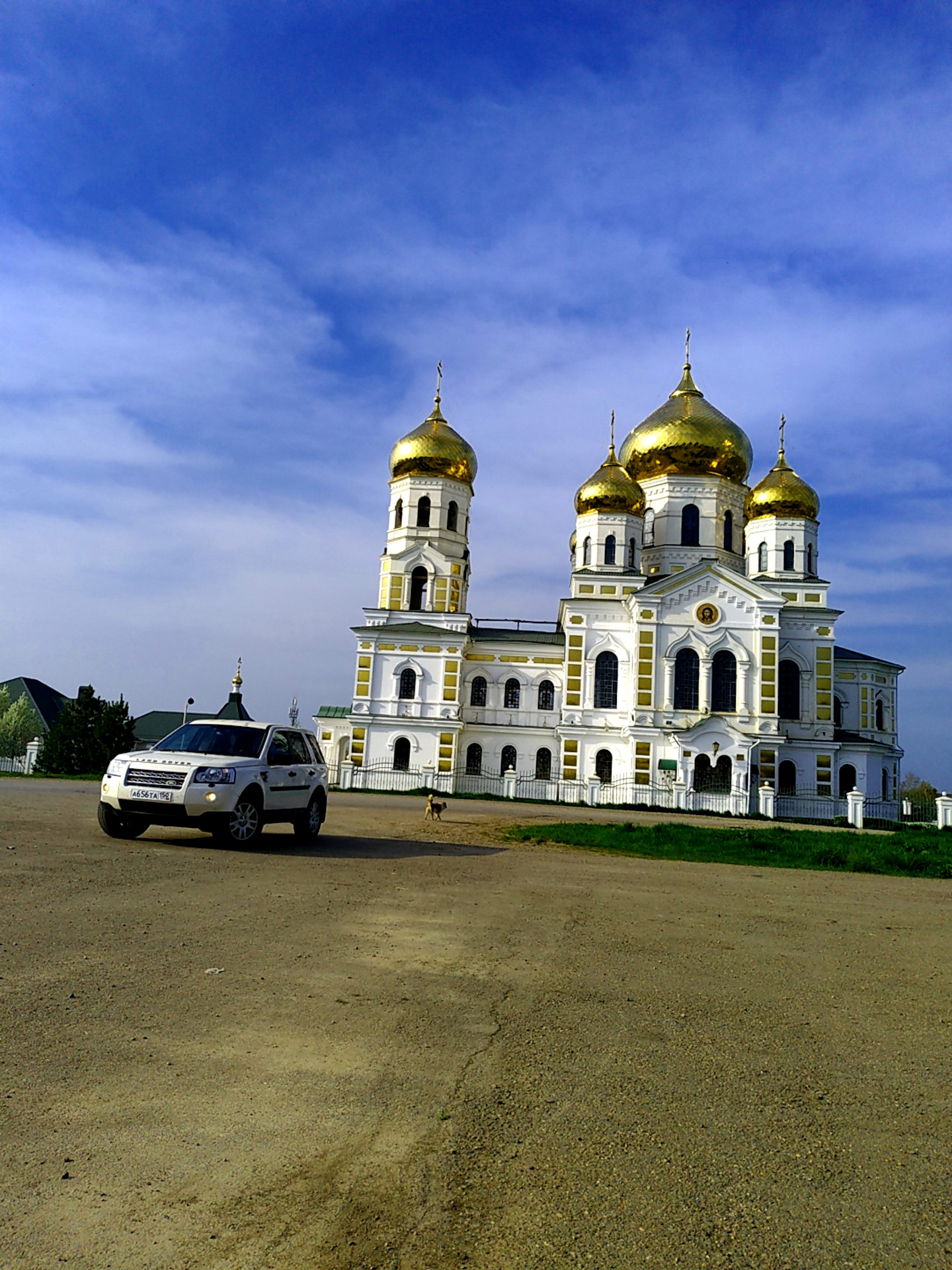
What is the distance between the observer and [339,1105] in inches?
131

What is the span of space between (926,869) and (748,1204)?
41.2 ft

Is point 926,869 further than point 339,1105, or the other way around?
point 926,869

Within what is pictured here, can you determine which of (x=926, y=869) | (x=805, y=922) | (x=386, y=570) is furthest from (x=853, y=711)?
(x=805, y=922)

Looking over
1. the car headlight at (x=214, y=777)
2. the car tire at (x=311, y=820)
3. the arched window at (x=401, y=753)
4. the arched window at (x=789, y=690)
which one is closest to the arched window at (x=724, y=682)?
the arched window at (x=789, y=690)

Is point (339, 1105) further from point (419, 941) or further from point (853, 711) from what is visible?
point (853, 711)

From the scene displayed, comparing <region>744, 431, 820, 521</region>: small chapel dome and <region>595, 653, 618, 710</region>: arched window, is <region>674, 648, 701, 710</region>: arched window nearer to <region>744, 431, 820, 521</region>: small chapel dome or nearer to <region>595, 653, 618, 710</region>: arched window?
<region>595, 653, 618, 710</region>: arched window

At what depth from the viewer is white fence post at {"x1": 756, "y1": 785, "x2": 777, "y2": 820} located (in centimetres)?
3120

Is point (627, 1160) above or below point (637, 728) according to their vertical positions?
below

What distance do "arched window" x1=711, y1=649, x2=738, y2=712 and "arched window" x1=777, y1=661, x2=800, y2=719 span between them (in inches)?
99.9

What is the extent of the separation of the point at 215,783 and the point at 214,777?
0.08 metres

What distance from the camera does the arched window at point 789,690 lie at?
36.9 meters

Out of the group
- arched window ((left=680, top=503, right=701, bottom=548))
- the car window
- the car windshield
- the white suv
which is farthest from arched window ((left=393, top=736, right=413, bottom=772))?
the car windshield

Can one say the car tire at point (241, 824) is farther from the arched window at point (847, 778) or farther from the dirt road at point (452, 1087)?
the arched window at point (847, 778)

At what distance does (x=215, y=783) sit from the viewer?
402 inches
